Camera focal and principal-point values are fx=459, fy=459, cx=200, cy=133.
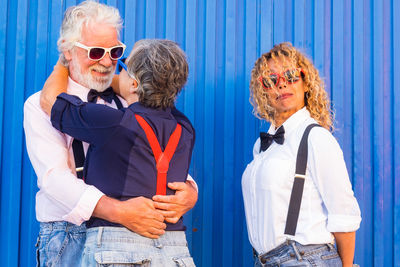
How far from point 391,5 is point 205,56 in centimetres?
143

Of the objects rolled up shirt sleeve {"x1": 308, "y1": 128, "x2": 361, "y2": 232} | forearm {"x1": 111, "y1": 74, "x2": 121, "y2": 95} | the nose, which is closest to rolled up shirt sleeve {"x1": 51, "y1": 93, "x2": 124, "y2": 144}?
the nose

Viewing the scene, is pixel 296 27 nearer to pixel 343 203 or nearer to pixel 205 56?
pixel 205 56

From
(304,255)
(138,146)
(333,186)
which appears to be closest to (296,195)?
(333,186)

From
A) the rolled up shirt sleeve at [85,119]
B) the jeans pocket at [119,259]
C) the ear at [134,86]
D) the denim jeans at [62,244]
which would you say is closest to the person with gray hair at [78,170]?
the denim jeans at [62,244]

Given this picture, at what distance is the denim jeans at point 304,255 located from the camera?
2.30 meters

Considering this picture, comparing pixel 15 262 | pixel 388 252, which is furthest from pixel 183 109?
pixel 388 252

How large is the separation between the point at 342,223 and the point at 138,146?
1103 millimetres

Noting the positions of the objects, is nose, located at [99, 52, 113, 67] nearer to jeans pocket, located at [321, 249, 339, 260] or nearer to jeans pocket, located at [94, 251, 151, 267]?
jeans pocket, located at [94, 251, 151, 267]

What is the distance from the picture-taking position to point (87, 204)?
79.5 inches

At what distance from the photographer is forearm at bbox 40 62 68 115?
7.41 ft

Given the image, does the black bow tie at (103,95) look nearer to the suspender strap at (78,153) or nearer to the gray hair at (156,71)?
the suspender strap at (78,153)

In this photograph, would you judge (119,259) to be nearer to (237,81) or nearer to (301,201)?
(301,201)

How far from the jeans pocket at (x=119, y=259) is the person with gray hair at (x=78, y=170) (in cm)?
13

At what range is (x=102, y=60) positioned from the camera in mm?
2539
